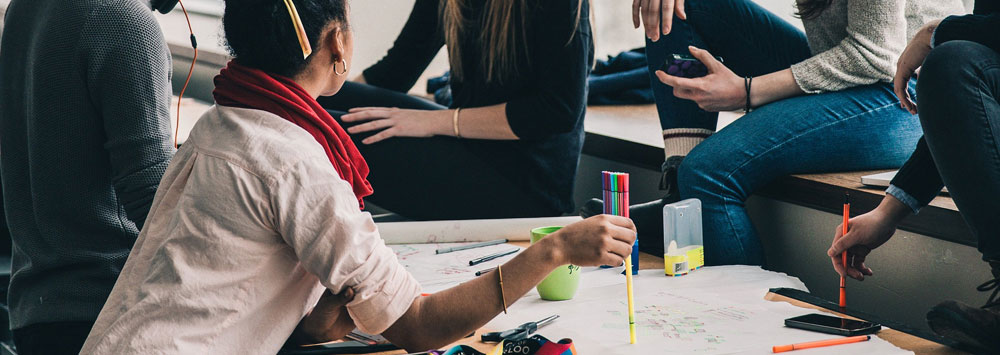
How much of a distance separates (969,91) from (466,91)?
107 cm

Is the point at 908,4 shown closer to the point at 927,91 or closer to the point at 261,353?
the point at 927,91

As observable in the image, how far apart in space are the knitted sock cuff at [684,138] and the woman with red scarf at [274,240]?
32.2 inches

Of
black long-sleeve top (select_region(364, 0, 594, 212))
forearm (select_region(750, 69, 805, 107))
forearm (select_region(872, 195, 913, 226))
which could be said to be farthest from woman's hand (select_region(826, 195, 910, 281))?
black long-sleeve top (select_region(364, 0, 594, 212))

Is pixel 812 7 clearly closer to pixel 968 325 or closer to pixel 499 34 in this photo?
pixel 499 34

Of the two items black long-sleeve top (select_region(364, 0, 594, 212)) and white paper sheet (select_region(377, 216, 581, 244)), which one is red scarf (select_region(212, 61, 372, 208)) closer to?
white paper sheet (select_region(377, 216, 581, 244))

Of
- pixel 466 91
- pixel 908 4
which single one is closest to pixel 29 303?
pixel 466 91

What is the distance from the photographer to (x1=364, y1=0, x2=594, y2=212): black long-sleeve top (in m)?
1.81

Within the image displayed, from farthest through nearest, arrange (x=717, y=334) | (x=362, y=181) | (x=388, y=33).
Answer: (x=388, y=33) < (x=717, y=334) < (x=362, y=181)

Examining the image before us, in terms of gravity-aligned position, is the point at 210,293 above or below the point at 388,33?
above

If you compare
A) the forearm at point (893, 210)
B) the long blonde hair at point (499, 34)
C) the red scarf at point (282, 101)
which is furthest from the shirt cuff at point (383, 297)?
the long blonde hair at point (499, 34)

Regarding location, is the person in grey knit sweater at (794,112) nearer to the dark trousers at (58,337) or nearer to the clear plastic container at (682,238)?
the clear plastic container at (682,238)

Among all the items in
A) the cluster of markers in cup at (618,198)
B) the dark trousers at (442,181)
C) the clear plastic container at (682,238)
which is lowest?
the dark trousers at (442,181)

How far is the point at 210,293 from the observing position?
34.9 inches

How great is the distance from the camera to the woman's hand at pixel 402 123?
6.44ft
